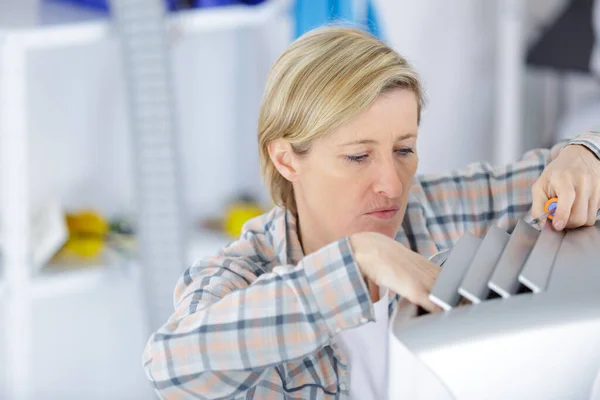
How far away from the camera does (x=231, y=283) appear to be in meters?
0.96

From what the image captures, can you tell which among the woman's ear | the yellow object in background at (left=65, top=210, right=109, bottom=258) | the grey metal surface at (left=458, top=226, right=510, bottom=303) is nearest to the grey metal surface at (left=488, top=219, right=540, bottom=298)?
the grey metal surface at (left=458, top=226, right=510, bottom=303)

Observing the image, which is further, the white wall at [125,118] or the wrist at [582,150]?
the white wall at [125,118]

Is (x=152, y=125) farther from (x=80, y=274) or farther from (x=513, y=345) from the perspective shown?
(x=513, y=345)

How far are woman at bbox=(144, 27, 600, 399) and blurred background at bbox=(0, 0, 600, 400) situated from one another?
721 mm

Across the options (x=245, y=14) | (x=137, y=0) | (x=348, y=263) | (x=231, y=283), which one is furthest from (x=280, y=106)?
(x=245, y=14)

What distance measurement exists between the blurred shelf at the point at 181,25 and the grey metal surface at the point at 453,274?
150 centimetres

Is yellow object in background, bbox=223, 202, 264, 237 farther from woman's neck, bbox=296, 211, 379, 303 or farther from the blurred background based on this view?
woman's neck, bbox=296, 211, 379, 303

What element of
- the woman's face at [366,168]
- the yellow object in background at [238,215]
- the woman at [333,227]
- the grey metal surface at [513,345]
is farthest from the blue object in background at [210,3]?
the grey metal surface at [513,345]

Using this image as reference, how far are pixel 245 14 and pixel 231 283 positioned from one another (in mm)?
1371

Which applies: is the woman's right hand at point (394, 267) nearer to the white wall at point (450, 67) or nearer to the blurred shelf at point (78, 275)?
the blurred shelf at point (78, 275)

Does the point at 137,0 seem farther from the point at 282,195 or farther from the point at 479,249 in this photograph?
the point at 479,249

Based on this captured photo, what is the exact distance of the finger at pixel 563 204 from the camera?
78 centimetres

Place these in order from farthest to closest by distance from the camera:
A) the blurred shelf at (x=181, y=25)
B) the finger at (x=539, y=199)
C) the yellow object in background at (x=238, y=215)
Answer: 1. the yellow object in background at (x=238, y=215)
2. the blurred shelf at (x=181, y=25)
3. the finger at (x=539, y=199)

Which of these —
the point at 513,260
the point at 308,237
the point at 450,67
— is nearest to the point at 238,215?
the point at 450,67
